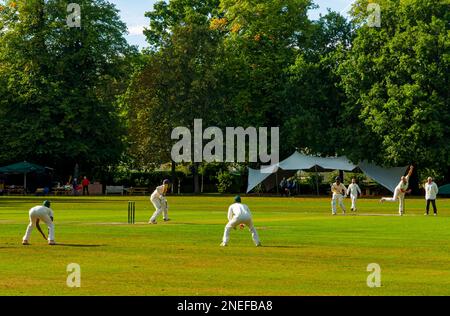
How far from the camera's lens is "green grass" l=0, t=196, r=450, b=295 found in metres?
19.0

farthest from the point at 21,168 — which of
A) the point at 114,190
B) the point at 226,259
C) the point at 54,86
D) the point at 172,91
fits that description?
the point at 226,259

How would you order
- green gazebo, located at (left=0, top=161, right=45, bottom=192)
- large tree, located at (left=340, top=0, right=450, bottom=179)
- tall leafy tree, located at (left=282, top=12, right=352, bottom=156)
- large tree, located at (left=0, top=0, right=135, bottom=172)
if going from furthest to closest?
1. large tree, located at (left=0, top=0, right=135, bottom=172)
2. tall leafy tree, located at (left=282, top=12, right=352, bottom=156)
3. green gazebo, located at (left=0, top=161, right=45, bottom=192)
4. large tree, located at (left=340, top=0, right=450, bottom=179)

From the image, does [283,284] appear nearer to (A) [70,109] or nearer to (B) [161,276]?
(B) [161,276]

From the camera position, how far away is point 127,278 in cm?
2047

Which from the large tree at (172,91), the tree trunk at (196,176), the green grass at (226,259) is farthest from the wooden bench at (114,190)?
the green grass at (226,259)

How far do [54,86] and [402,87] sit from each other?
30773mm

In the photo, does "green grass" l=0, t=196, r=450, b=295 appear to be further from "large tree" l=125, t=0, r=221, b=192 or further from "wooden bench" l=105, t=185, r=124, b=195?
"wooden bench" l=105, t=185, r=124, b=195

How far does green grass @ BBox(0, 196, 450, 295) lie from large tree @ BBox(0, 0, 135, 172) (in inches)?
1931

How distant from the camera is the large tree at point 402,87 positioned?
80.0m

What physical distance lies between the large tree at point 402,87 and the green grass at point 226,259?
4001 centimetres

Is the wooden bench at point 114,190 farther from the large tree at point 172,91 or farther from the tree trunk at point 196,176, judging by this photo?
the tree trunk at point 196,176

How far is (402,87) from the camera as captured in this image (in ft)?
266

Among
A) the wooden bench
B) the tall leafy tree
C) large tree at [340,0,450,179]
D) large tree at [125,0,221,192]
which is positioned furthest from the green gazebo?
large tree at [340,0,450,179]
